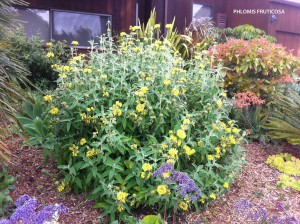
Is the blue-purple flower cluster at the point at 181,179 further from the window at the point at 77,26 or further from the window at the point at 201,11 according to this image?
the window at the point at 201,11

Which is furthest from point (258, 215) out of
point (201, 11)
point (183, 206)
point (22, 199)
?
point (201, 11)

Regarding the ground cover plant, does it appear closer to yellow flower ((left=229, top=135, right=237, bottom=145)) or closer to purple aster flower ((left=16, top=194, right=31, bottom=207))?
yellow flower ((left=229, top=135, right=237, bottom=145))

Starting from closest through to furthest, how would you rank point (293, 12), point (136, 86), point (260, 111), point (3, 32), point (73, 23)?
point (136, 86) < point (3, 32) < point (260, 111) < point (73, 23) < point (293, 12)

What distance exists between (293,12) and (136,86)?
32.8ft

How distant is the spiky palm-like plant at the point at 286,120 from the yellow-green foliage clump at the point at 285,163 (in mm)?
198

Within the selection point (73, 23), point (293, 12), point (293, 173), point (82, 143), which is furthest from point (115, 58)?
point (293, 12)

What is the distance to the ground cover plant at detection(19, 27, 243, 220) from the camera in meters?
2.89

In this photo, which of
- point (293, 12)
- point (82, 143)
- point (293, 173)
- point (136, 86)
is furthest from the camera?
point (293, 12)

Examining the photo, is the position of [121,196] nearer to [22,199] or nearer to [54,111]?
[22,199]

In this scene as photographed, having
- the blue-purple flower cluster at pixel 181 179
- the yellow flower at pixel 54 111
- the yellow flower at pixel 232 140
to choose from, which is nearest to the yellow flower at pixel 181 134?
the blue-purple flower cluster at pixel 181 179

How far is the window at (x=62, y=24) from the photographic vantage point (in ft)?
24.6

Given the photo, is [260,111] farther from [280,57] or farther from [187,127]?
[187,127]

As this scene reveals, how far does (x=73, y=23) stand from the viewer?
7961 millimetres

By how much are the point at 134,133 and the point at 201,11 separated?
7.25 metres
